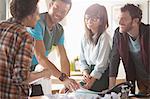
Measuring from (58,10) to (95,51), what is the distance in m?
0.27

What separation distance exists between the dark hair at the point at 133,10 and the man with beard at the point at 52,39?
0.27 m

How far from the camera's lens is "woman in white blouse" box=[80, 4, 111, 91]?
138 centimetres

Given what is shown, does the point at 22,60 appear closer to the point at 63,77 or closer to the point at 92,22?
the point at 63,77

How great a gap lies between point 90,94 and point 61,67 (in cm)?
20

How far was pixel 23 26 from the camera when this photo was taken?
108cm

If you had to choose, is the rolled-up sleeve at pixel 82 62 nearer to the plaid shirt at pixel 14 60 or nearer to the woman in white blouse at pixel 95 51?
the woman in white blouse at pixel 95 51

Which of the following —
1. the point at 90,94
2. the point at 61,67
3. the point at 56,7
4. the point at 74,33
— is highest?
the point at 56,7

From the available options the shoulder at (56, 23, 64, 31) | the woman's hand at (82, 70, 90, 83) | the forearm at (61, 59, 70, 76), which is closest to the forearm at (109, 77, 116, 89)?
the woman's hand at (82, 70, 90, 83)

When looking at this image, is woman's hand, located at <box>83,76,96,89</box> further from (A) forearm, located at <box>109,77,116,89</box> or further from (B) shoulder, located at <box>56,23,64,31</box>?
(B) shoulder, located at <box>56,23,64,31</box>

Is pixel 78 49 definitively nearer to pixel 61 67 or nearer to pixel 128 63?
pixel 61 67

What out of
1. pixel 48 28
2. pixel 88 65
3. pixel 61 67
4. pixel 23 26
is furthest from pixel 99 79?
pixel 23 26

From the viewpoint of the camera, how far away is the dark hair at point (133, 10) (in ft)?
4.32

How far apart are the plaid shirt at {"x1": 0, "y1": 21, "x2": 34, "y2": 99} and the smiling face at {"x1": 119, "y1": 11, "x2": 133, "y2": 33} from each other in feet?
1.64

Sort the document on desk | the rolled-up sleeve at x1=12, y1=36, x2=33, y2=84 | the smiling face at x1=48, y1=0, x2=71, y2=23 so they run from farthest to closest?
1. the smiling face at x1=48, y1=0, x2=71, y2=23
2. the document on desk
3. the rolled-up sleeve at x1=12, y1=36, x2=33, y2=84
